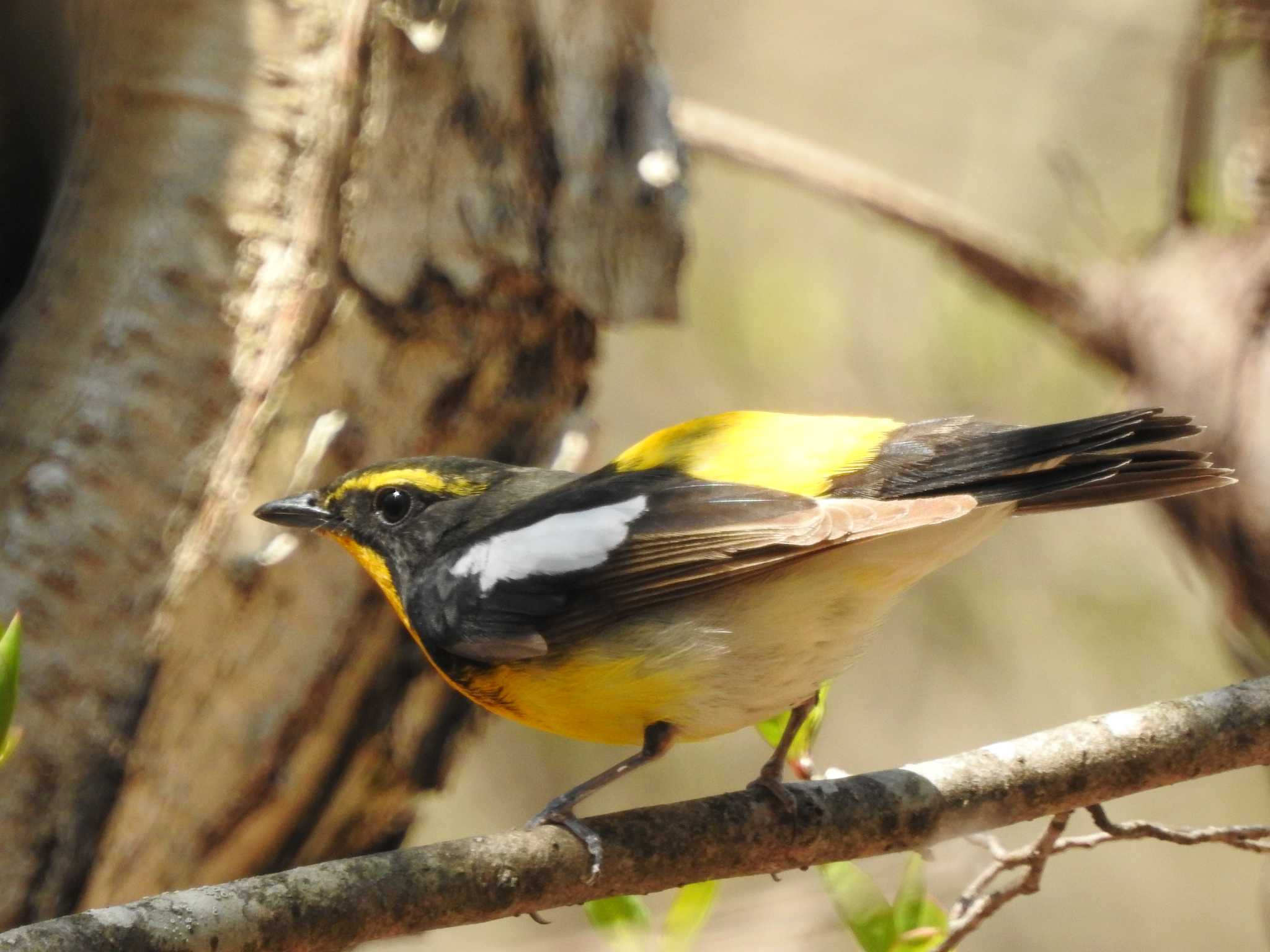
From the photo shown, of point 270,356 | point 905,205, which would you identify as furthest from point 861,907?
point 905,205

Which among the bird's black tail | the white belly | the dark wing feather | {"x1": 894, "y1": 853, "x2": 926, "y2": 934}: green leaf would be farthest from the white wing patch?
{"x1": 894, "y1": 853, "x2": 926, "y2": 934}: green leaf

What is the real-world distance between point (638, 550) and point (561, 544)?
18 cm

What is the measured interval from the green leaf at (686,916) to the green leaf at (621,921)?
50 millimetres

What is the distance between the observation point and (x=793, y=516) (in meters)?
2.29

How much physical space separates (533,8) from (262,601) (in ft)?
5.07

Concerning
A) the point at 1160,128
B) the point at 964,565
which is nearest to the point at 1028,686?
the point at 964,565

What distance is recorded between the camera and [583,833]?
207cm

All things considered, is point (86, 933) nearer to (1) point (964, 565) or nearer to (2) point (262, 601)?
(2) point (262, 601)

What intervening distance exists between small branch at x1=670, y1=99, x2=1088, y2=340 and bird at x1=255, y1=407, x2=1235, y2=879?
1.57 m

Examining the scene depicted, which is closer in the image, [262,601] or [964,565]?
[262,601]

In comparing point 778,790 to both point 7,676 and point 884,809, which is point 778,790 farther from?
point 7,676

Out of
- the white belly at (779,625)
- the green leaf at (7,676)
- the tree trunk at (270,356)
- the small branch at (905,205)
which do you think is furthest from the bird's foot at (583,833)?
the small branch at (905,205)

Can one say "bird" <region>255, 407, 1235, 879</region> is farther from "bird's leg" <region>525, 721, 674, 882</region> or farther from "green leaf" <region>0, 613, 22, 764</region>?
"green leaf" <region>0, 613, 22, 764</region>

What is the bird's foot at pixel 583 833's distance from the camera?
2027 mm
